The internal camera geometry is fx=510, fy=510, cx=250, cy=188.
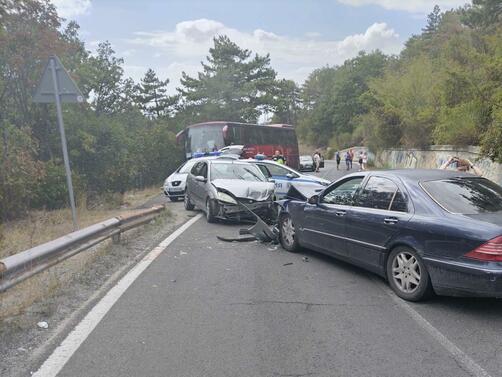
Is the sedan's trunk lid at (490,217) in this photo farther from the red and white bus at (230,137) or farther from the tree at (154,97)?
the tree at (154,97)

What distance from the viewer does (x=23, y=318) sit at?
4.91 metres

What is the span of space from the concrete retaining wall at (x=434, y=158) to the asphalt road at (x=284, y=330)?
1016 centimetres

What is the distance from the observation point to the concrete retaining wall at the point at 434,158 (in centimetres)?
1659

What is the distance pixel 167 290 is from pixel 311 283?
5.75 feet

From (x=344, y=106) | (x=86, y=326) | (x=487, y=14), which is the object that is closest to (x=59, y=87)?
(x=86, y=326)

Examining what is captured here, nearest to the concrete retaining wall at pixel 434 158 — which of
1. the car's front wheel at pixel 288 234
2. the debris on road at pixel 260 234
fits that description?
the debris on road at pixel 260 234

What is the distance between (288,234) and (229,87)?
176ft

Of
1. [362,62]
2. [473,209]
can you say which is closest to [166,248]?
[473,209]

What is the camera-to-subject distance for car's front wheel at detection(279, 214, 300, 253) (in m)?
8.08

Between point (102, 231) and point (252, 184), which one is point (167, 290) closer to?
point (102, 231)

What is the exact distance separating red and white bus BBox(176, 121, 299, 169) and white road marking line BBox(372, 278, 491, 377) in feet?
65.9

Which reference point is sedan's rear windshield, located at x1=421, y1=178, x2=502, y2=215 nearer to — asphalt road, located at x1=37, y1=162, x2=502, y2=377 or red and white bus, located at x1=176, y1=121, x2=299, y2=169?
asphalt road, located at x1=37, y1=162, x2=502, y2=377

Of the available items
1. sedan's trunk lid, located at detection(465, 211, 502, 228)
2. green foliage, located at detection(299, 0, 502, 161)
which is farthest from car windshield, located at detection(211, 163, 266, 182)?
sedan's trunk lid, located at detection(465, 211, 502, 228)

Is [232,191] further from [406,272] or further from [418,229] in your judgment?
[418,229]
